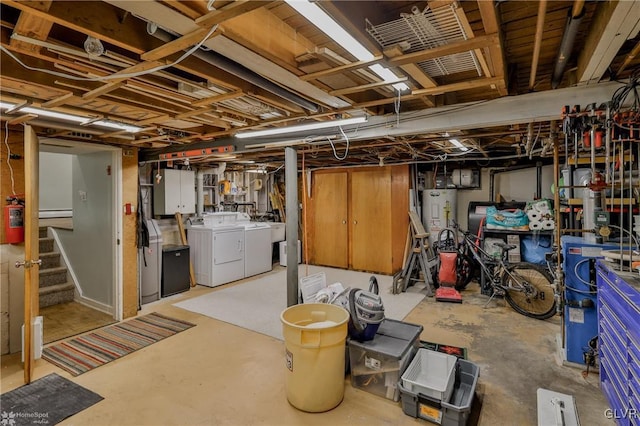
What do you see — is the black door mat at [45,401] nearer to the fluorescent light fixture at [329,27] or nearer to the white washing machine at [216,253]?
the white washing machine at [216,253]

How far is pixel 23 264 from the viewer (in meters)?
2.64

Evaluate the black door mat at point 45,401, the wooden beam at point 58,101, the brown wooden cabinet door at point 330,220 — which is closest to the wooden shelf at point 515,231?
the brown wooden cabinet door at point 330,220

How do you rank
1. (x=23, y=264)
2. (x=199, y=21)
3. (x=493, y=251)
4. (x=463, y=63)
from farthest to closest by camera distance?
1. (x=493, y=251)
2. (x=23, y=264)
3. (x=463, y=63)
4. (x=199, y=21)

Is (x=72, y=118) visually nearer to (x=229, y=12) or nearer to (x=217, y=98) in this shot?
(x=217, y=98)

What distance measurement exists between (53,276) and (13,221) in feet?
6.41

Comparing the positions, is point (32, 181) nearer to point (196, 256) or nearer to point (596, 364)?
point (196, 256)

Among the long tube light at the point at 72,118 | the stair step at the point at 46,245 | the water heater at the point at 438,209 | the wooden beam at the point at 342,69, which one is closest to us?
the wooden beam at the point at 342,69

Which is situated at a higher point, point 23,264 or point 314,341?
point 23,264

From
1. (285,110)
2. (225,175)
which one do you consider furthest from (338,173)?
(285,110)

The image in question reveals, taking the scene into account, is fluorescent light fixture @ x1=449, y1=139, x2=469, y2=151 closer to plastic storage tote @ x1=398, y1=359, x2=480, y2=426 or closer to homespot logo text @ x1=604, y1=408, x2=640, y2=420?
plastic storage tote @ x1=398, y1=359, x2=480, y2=426

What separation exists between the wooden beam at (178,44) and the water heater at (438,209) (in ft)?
18.4

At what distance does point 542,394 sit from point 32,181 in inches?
172

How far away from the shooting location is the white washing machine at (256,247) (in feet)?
19.7

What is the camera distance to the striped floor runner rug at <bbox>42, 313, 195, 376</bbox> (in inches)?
119
